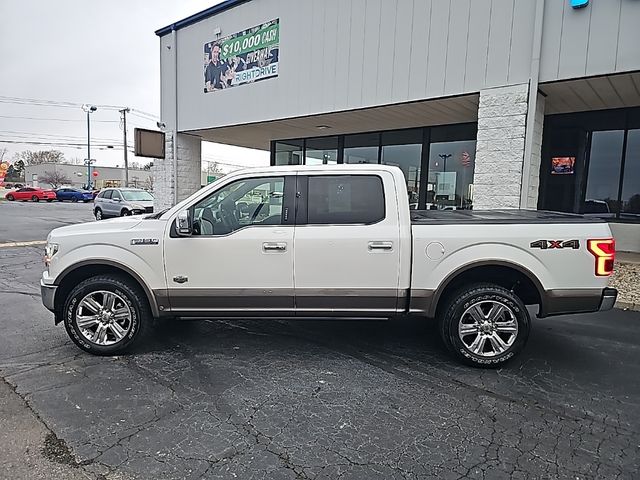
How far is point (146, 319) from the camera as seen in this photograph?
4.44 meters

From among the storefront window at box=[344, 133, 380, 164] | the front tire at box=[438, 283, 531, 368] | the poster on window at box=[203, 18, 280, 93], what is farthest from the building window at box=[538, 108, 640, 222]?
the front tire at box=[438, 283, 531, 368]

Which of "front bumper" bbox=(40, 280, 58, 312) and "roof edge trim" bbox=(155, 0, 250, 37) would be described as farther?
"roof edge trim" bbox=(155, 0, 250, 37)

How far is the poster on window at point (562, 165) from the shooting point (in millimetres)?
11398

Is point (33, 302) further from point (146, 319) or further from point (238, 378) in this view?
point (238, 378)


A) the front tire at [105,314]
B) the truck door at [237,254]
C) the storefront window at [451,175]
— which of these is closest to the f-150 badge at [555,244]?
the truck door at [237,254]

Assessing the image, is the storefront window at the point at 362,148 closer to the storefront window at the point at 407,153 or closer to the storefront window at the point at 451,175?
the storefront window at the point at 407,153

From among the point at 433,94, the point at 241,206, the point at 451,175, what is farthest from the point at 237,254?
the point at 451,175

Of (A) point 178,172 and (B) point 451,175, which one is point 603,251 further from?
Answer: (A) point 178,172

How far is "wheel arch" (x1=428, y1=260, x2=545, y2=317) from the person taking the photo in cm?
414

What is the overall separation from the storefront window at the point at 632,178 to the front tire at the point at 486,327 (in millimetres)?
8715

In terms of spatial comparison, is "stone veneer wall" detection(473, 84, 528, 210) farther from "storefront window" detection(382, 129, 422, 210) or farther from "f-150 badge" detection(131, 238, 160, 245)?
"f-150 badge" detection(131, 238, 160, 245)

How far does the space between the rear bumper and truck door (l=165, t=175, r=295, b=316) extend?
2.49m

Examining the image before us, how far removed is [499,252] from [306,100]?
8.04m

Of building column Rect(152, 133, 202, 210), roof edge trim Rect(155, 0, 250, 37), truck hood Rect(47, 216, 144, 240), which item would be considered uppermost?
roof edge trim Rect(155, 0, 250, 37)
